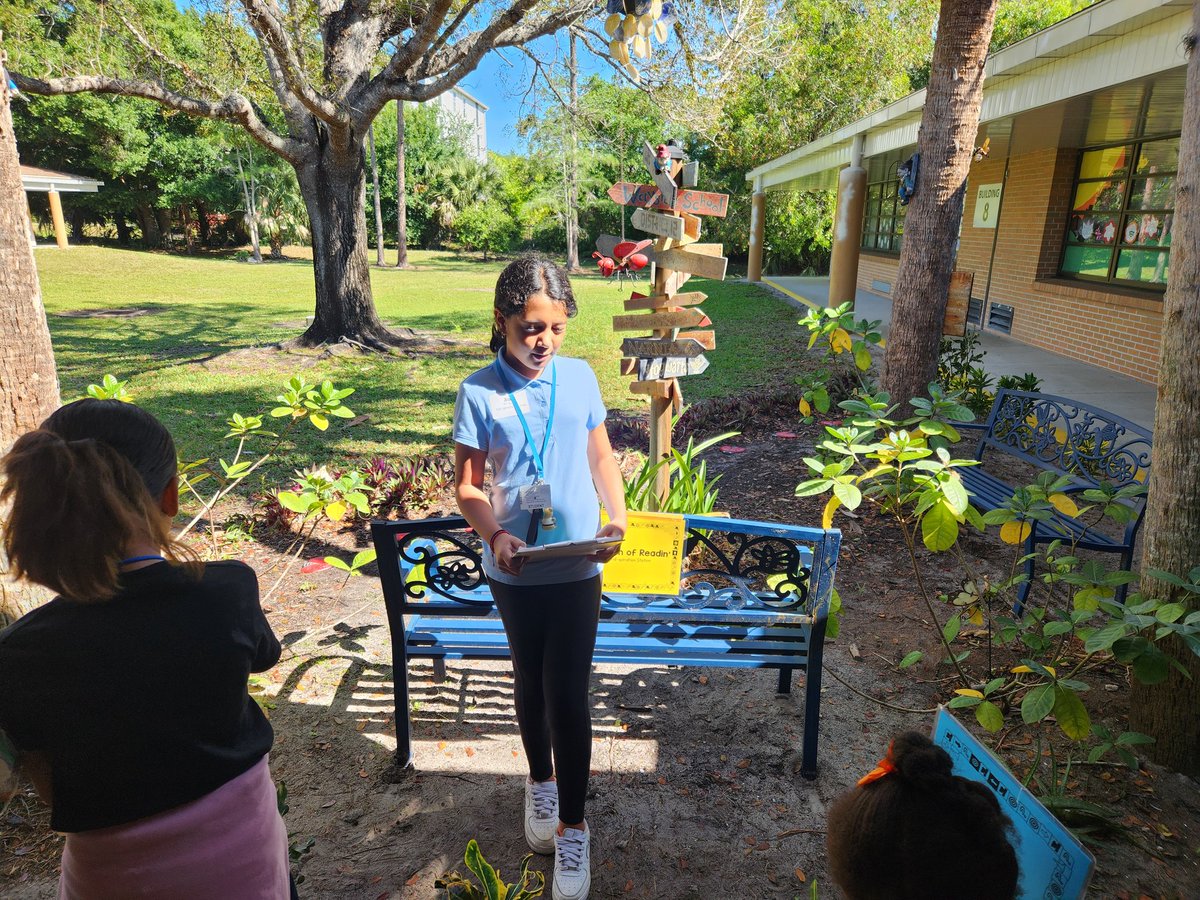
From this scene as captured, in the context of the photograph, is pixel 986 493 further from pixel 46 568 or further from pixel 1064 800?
pixel 46 568

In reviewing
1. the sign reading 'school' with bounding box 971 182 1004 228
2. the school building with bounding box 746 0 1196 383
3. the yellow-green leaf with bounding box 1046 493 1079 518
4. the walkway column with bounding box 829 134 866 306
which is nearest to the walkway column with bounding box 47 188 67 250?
the school building with bounding box 746 0 1196 383

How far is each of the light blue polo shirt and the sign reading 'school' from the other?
11.9 meters

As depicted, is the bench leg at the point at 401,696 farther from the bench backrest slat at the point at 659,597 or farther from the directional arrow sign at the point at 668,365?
the directional arrow sign at the point at 668,365

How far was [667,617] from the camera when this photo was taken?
2.70m

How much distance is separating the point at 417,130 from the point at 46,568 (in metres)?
45.6

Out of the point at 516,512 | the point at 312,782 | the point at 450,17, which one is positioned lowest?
the point at 312,782

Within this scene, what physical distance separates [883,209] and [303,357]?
1422 cm

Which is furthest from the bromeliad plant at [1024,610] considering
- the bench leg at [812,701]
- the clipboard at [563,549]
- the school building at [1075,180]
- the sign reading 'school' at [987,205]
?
the sign reading 'school' at [987,205]

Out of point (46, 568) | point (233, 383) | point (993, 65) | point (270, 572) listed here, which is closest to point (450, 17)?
point (233, 383)

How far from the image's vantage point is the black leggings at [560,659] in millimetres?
1973

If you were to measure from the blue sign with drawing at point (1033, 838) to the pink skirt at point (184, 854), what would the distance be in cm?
147

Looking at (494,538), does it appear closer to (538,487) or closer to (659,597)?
(538,487)

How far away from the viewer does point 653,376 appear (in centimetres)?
333

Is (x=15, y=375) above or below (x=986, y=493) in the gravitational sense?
above
